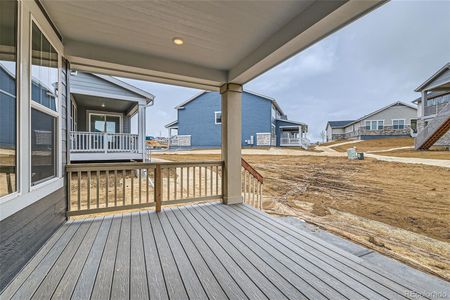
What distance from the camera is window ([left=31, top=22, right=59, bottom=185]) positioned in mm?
1938

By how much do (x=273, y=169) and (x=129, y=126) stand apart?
6.87 m

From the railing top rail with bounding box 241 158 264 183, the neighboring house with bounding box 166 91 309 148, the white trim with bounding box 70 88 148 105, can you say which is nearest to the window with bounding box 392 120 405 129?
the neighboring house with bounding box 166 91 309 148

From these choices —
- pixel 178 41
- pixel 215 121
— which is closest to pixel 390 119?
pixel 215 121

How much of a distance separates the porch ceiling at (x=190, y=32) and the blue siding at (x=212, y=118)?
1065cm

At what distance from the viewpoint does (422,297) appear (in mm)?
1420

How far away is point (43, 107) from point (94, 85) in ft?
17.9

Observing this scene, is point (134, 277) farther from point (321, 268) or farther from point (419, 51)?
point (419, 51)

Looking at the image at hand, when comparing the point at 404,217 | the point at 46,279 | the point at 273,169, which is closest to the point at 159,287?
the point at 46,279

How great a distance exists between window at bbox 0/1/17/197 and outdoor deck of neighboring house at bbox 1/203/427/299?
2.81 ft

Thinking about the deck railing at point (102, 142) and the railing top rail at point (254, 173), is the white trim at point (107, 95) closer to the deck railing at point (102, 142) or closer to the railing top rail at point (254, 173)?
the deck railing at point (102, 142)

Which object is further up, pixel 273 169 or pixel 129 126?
pixel 129 126

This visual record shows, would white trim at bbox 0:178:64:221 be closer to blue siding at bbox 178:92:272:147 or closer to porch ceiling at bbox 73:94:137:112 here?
porch ceiling at bbox 73:94:137:112

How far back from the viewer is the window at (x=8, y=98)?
4.75ft

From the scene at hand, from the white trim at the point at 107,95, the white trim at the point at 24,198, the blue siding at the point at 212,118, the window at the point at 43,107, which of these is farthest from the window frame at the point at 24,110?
the blue siding at the point at 212,118
